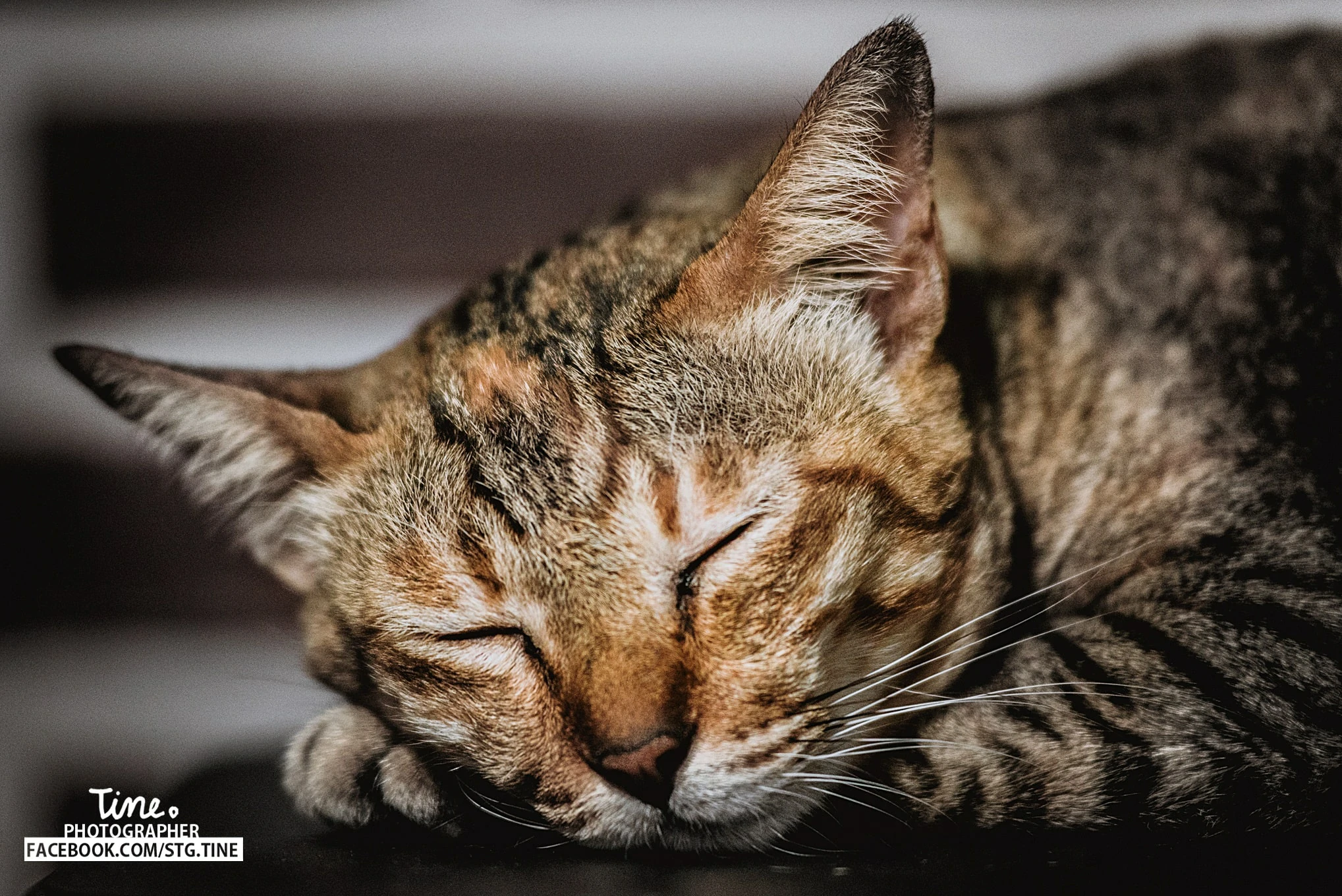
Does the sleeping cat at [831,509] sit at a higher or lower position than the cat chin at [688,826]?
higher

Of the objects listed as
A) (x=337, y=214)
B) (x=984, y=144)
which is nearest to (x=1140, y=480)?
(x=984, y=144)

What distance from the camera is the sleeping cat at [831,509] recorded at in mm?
778

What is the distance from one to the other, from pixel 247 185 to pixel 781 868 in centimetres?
145

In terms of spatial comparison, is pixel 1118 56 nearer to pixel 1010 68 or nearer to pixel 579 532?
pixel 1010 68

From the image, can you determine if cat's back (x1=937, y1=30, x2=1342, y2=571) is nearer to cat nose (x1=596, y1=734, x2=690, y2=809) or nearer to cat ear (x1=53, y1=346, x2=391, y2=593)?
cat nose (x1=596, y1=734, x2=690, y2=809)

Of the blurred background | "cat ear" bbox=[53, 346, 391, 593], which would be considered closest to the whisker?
"cat ear" bbox=[53, 346, 391, 593]

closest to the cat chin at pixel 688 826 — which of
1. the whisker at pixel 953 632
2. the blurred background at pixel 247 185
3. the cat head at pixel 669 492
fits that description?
the cat head at pixel 669 492

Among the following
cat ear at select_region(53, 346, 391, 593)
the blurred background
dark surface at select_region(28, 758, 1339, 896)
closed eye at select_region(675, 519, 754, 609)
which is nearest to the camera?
dark surface at select_region(28, 758, 1339, 896)

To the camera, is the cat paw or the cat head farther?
the cat paw

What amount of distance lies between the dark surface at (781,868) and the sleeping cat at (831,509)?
0.03 m

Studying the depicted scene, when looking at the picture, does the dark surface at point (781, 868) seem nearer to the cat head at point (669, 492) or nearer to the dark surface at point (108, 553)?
the cat head at point (669, 492)

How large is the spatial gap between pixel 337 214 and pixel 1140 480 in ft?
4.43

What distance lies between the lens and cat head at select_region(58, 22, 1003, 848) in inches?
30.0

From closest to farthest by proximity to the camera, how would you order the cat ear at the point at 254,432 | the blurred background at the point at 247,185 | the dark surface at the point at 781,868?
the dark surface at the point at 781,868 < the cat ear at the point at 254,432 < the blurred background at the point at 247,185
